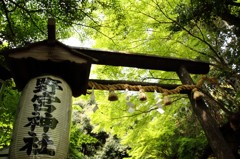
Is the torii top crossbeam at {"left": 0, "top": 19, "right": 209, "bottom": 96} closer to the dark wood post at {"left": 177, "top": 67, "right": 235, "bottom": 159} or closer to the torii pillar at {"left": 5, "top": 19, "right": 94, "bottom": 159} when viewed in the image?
the torii pillar at {"left": 5, "top": 19, "right": 94, "bottom": 159}

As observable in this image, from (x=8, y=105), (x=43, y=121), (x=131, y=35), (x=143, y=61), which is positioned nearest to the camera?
(x=43, y=121)

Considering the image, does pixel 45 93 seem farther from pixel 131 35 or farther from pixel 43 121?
pixel 131 35

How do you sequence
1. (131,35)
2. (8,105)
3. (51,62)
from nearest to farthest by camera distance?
(51,62) → (8,105) → (131,35)

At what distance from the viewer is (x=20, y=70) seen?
3.11 m

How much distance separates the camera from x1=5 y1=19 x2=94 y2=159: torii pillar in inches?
94.6

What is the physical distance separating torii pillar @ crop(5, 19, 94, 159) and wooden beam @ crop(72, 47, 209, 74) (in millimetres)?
1621

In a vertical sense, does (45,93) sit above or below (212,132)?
above

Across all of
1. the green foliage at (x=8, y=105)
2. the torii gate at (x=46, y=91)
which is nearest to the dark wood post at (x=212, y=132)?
the torii gate at (x=46, y=91)

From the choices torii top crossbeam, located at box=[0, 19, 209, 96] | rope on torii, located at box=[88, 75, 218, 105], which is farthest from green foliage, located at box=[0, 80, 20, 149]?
torii top crossbeam, located at box=[0, 19, 209, 96]

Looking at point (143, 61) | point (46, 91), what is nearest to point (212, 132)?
point (143, 61)

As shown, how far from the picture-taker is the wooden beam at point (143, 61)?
493 centimetres

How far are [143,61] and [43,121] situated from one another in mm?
3029

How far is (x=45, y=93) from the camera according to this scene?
2.76m

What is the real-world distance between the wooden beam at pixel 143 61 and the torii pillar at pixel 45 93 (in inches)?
63.8
